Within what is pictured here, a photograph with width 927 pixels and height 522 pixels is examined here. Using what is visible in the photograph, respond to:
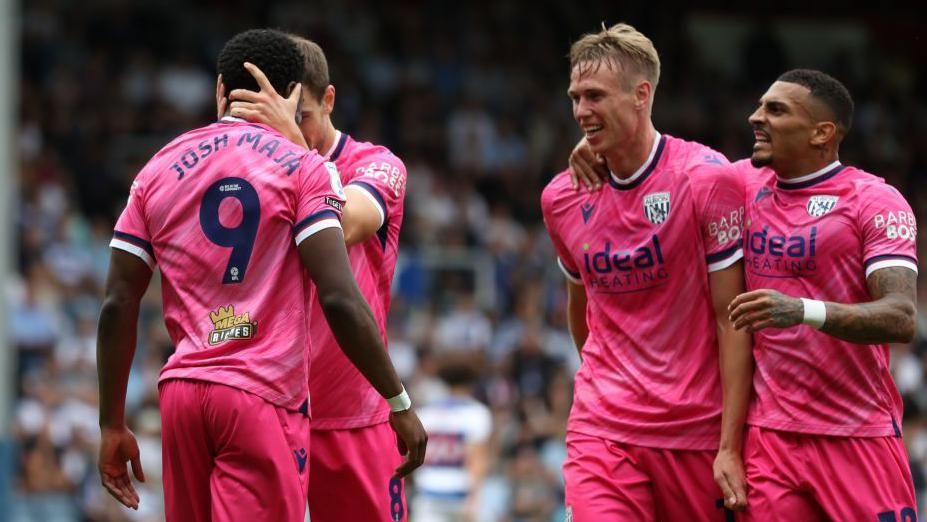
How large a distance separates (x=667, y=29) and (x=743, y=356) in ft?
59.7

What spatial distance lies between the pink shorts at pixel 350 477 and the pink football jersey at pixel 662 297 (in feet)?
2.93

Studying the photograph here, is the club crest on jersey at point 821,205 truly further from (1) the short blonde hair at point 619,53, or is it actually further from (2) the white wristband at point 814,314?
(1) the short blonde hair at point 619,53

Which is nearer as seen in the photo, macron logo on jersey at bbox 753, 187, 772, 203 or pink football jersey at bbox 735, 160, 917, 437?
pink football jersey at bbox 735, 160, 917, 437

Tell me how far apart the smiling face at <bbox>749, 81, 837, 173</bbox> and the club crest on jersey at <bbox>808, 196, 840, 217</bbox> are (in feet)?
0.60

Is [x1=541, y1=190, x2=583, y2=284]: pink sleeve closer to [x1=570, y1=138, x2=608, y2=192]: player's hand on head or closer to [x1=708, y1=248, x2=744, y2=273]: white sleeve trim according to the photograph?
[x1=570, y1=138, x2=608, y2=192]: player's hand on head

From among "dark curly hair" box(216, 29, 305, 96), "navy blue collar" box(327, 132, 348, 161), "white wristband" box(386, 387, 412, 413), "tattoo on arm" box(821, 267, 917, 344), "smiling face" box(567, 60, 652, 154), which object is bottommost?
"white wristband" box(386, 387, 412, 413)

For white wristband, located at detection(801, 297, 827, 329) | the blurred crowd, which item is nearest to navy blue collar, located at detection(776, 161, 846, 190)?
white wristband, located at detection(801, 297, 827, 329)

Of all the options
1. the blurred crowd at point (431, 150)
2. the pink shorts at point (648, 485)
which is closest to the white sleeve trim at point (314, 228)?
the pink shorts at point (648, 485)

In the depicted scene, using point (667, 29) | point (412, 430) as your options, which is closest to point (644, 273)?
point (412, 430)

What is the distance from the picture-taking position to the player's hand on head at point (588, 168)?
645 centimetres

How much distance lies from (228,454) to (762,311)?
2036mm

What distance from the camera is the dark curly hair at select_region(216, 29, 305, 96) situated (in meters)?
5.53

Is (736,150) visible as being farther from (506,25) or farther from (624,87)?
(624,87)

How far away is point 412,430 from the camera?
213 inches
